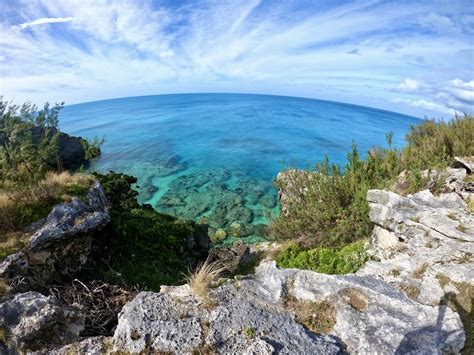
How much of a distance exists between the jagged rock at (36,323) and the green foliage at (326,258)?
207 inches

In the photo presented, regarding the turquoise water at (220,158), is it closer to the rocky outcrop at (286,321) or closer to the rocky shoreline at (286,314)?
the rocky shoreline at (286,314)

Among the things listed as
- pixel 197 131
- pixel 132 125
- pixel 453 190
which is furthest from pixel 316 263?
pixel 132 125

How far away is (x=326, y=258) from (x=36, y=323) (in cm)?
623

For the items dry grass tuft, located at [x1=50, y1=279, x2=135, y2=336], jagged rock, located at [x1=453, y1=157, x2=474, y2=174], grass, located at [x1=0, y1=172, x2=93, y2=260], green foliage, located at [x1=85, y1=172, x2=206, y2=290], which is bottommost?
green foliage, located at [x1=85, y1=172, x2=206, y2=290]

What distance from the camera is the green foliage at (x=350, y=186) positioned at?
28.8 ft

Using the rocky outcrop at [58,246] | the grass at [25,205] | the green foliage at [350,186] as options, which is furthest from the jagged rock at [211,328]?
the green foliage at [350,186]

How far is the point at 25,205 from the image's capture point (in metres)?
7.18

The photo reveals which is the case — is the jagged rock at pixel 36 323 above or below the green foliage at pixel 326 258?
above

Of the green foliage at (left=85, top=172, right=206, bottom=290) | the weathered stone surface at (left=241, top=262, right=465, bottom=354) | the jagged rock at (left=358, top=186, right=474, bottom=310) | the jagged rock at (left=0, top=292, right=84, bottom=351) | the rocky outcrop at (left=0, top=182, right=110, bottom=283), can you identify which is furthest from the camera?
the green foliage at (left=85, top=172, right=206, bottom=290)

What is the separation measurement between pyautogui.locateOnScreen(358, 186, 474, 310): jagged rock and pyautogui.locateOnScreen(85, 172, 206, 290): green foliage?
191 inches

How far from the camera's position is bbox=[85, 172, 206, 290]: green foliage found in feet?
25.6

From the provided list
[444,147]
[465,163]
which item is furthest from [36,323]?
[444,147]

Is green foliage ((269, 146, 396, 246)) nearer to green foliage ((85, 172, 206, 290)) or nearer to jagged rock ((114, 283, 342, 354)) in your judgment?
green foliage ((85, 172, 206, 290))

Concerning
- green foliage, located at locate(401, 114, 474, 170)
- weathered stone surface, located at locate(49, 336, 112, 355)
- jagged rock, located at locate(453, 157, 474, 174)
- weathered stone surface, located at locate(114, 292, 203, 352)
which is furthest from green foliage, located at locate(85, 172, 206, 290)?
jagged rock, located at locate(453, 157, 474, 174)
